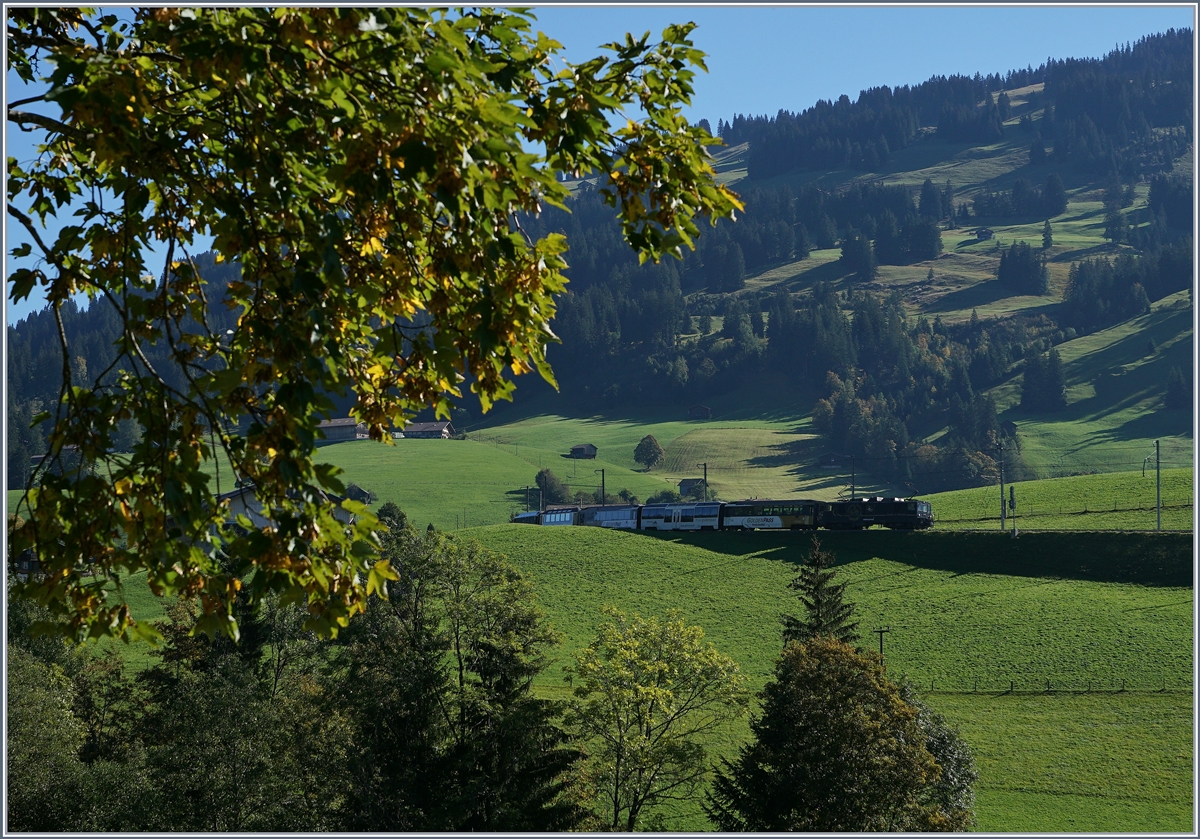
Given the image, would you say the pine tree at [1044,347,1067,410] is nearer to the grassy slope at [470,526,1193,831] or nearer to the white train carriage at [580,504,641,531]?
the white train carriage at [580,504,641,531]

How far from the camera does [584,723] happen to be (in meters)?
35.1

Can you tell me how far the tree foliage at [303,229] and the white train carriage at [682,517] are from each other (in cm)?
8817

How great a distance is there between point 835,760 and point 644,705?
8654mm

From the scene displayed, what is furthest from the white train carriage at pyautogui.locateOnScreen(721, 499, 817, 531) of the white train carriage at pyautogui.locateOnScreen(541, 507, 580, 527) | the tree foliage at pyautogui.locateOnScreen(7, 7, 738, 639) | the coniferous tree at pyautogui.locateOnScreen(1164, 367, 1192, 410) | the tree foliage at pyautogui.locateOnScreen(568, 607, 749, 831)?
the coniferous tree at pyautogui.locateOnScreen(1164, 367, 1192, 410)

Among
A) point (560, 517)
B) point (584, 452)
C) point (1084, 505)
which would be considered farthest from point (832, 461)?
point (560, 517)

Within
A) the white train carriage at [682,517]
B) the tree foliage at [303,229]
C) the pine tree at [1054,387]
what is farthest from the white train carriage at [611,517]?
the pine tree at [1054,387]

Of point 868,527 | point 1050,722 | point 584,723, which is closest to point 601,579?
point 868,527

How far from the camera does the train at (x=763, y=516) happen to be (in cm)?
8731

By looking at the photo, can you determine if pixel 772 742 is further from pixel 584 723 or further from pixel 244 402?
pixel 244 402

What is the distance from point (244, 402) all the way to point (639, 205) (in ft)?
8.84

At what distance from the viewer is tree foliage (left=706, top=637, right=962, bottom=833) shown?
1081 inches

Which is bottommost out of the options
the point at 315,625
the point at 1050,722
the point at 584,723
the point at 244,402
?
the point at 1050,722

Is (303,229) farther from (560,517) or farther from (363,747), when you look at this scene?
(560,517)

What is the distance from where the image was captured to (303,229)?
21.6ft
